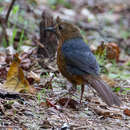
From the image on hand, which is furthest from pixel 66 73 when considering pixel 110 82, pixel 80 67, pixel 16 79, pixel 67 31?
pixel 110 82

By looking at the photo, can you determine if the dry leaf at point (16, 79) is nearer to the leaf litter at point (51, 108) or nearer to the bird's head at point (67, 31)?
the leaf litter at point (51, 108)

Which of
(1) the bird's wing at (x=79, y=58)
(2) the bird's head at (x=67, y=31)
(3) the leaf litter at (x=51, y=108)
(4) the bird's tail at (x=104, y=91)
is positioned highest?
(2) the bird's head at (x=67, y=31)

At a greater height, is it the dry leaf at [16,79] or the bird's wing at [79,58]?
the bird's wing at [79,58]

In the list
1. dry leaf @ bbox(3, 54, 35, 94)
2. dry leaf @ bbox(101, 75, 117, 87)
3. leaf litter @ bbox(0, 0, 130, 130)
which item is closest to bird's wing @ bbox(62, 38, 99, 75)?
leaf litter @ bbox(0, 0, 130, 130)

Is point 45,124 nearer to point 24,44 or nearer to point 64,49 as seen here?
point 64,49

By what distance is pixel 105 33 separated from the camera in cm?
905

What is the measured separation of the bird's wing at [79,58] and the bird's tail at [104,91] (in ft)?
0.38

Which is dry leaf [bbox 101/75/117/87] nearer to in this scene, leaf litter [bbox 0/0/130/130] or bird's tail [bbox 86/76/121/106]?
leaf litter [bbox 0/0/130/130]

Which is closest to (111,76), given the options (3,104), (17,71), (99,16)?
(17,71)

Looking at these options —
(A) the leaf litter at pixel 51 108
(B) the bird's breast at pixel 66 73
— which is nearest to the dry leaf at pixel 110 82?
(A) the leaf litter at pixel 51 108

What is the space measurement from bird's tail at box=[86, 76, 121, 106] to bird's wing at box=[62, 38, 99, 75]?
0.12 metres

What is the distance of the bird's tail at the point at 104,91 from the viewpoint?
12.5 feet

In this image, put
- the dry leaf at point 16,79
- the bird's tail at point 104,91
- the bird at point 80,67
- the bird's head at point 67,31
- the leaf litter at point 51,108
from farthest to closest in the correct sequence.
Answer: the bird's head at point 67,31, the dry leaf at point 16,79, the bird at point 80,67, the bird's tail at point 104,91, the leaf litter at point 51,108

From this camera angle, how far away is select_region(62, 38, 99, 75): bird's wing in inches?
167
